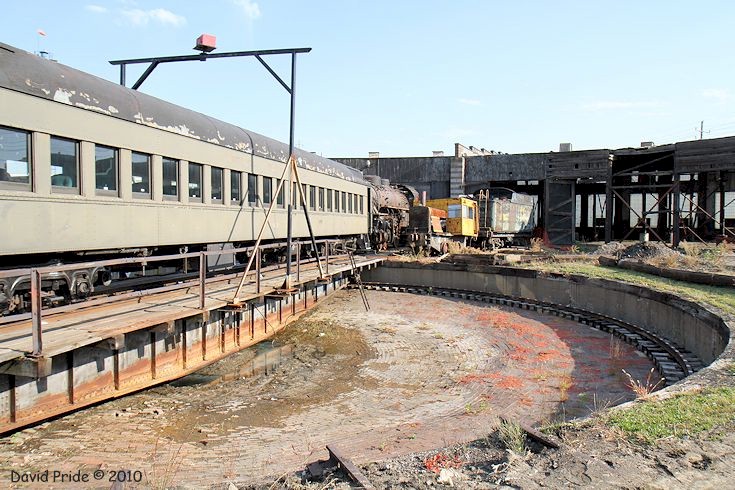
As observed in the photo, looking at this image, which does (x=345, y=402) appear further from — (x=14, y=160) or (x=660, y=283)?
(x=660, y=283)

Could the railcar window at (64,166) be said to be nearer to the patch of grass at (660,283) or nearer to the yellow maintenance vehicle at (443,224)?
the patch of grass at (660,283)

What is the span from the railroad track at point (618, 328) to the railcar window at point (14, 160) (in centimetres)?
1045

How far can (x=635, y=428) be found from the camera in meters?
5.06

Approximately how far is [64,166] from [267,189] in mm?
6682

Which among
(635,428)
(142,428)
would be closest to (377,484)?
(635,428)

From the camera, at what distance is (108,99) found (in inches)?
359

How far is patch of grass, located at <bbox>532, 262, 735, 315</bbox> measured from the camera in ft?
39.5

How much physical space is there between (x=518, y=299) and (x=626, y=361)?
23.9 feet

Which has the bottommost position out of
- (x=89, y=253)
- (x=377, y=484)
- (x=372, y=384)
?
(x=372, y=384)

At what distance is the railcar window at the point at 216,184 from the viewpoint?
39.7ft

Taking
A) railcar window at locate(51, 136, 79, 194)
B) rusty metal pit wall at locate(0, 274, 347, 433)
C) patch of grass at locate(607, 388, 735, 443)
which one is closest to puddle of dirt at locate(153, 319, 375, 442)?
rusty metal pit wall at locate(0, 274, 347, 433)

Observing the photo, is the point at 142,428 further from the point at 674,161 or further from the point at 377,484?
the point at 674,161

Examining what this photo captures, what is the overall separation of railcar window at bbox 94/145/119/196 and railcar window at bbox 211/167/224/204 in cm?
294

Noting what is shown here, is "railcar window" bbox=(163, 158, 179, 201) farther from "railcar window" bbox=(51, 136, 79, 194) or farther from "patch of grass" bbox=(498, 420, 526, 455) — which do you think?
"patch of grass" bbox=(498, 420, 526, 455)
